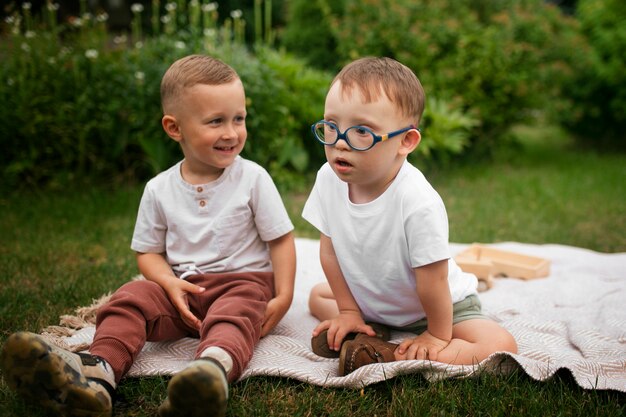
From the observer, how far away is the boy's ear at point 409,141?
221 centimetres

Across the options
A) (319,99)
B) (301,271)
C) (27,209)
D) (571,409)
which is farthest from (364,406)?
(319,99)

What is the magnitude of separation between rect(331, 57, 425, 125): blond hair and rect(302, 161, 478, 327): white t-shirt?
10.5 inches

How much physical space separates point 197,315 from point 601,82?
7332 millimetres

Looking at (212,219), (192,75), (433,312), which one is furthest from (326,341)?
(192,75)

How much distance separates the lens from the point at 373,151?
2.16m

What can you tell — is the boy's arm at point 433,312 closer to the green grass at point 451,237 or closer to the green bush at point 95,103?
the green grass at point 451,237

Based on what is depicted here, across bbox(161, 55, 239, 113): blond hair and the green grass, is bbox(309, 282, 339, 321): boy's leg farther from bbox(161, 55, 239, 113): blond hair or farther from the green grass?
bbox(161, 55, 239, 113): blond hair

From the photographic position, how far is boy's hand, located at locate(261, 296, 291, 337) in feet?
8.35

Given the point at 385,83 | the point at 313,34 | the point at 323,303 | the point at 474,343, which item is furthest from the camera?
the point at 313,34

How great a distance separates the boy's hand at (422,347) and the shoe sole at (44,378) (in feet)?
3.57

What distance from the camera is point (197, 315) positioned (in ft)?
8.32

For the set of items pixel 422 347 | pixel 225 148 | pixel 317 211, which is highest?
pixel 225 148

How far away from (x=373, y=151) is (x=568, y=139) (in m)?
8.64

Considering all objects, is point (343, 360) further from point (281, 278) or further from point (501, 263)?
point (501, 263)
